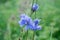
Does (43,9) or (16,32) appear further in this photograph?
(43,9)

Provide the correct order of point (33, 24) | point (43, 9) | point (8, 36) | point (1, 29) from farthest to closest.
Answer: point (43, 9), point (1, 29), point (8, 36), point (33, 24)

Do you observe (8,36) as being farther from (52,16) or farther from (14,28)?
(52,16)

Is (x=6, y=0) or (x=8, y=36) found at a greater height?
(x=6, y=0)

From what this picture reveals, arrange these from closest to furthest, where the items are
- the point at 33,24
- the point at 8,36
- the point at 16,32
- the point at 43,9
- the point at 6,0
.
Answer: the point at 33,24
the point at 8,36
the point at 16,32
the point at 43,9
the point at 6,0

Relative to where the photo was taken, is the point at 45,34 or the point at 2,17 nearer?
the point at 45,34

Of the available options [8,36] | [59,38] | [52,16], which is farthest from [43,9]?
[8,36]

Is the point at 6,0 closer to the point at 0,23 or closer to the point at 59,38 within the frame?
the point at 0,23

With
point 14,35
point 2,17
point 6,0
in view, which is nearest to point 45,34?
point 14,35

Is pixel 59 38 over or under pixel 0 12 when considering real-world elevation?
under

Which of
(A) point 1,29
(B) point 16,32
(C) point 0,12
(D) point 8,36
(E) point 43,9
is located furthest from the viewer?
(C) point 0,12
